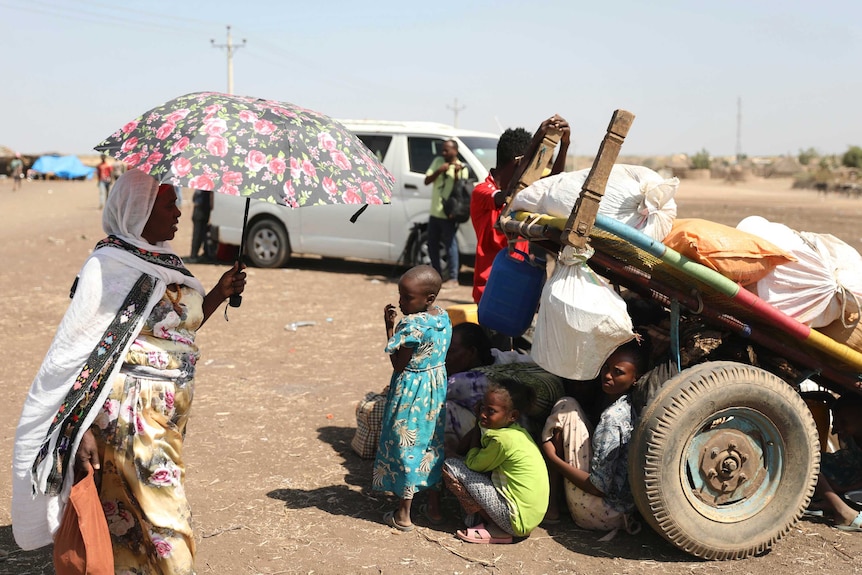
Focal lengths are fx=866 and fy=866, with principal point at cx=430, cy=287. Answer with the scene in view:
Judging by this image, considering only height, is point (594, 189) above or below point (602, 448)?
above

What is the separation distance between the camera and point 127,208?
3172 millimetres

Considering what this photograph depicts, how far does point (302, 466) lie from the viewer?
511 cm

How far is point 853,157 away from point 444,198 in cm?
5212

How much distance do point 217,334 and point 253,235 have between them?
4.53 m

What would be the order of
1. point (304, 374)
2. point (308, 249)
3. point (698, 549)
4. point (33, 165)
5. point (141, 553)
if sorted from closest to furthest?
point (141, 553) → point (698, 549) → point (304, 374) → point (308, 249) → point (33, 165)

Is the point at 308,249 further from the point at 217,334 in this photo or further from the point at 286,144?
the point at 286,144

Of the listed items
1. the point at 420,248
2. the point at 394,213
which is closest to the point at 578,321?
the point at 420,248

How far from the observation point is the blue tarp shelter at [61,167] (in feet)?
175

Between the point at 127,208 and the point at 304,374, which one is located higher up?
the point at 127,208

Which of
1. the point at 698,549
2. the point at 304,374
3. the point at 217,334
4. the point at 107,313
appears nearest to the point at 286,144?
the point at 107,313

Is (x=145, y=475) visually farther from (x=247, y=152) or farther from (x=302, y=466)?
(x=302, y=466)

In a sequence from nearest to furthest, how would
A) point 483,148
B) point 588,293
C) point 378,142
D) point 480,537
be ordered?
point 588,293, point 480,537, point 483,148, point 378,142

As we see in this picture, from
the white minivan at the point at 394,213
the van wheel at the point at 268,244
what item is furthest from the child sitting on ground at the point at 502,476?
the van wheel at the point at 268,244

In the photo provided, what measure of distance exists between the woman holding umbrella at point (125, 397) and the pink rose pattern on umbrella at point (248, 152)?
0.20 metres
